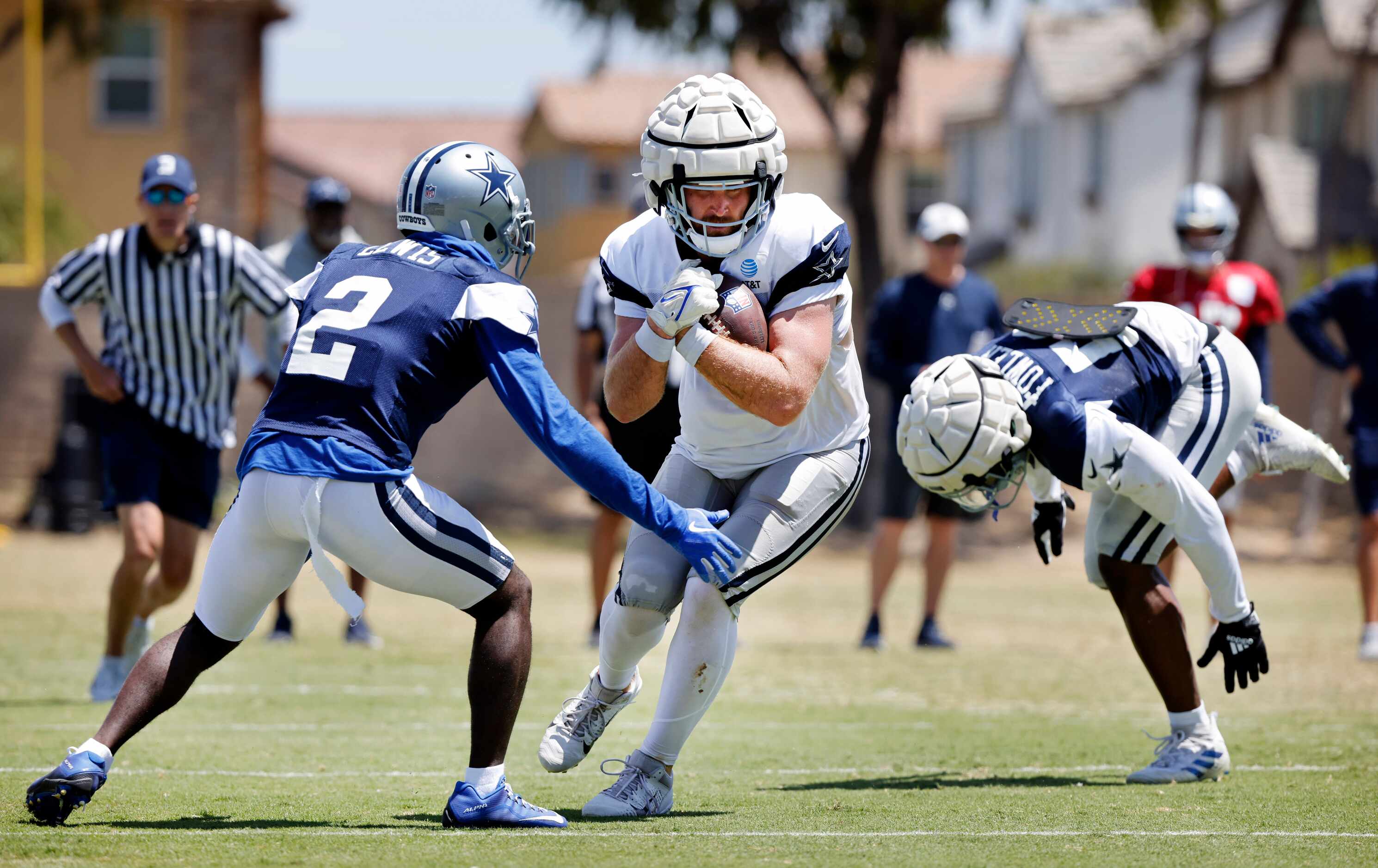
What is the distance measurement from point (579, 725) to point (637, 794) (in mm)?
337

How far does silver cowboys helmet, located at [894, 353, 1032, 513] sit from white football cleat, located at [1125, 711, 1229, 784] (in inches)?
47.7

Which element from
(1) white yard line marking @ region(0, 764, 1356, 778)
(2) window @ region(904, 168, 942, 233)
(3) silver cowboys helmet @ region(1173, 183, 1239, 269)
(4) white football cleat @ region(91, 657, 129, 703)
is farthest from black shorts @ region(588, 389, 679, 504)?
(2) window @ region(904, 168, 942, 233)

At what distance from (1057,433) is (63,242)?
24.9 meters

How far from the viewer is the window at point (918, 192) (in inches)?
1870

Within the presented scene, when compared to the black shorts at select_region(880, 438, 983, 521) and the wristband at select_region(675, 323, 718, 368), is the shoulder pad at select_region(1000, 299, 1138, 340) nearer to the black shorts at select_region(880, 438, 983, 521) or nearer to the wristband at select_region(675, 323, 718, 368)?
the wristband at select_region(675, 323, 718, 368)

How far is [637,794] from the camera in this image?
510 centimetres

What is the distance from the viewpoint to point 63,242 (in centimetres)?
2738

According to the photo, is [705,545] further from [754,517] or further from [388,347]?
[388,347]

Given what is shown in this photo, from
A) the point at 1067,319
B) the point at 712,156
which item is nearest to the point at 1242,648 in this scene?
the point at 1067,319

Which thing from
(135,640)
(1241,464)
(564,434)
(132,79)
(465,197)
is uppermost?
(465,197)

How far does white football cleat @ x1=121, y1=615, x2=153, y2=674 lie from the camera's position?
313 inches

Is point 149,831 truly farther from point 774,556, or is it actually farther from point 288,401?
point 774,556

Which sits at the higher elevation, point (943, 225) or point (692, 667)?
point (943, 225)

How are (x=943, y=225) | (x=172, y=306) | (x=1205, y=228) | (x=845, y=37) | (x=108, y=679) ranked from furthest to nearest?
(x=845, y=37), (x=943, y=225), (x=1205, y=228), (x=172, y=306), (x=108, y=679)
